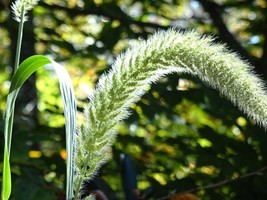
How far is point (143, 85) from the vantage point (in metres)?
0.67

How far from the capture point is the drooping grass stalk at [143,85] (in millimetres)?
644

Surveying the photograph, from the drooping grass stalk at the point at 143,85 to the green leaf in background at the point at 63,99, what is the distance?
0.03 metres

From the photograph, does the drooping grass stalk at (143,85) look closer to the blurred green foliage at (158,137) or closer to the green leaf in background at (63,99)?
the green leaf in background at (63,99)

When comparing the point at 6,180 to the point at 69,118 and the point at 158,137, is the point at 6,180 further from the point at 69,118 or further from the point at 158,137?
the point at 158,137

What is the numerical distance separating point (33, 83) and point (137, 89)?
2.41 meters

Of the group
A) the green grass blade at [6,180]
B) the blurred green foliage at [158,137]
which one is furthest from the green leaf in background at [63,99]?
the blurred green foliage at [158,137]

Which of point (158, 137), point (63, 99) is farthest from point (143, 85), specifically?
→ point (158, 137)

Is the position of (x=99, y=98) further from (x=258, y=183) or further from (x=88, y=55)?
(x=88, y=55)

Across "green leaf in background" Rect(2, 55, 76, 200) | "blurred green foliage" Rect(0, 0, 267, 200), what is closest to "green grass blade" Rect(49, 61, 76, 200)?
"green leaf in background" Rect(2, 55, 76, 200)

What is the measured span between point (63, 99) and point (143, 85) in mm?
87

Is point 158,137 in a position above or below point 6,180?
above

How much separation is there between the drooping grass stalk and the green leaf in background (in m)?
0.03

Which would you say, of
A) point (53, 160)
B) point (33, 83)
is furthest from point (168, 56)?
point (33, 83)

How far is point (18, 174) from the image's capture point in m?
1.67
